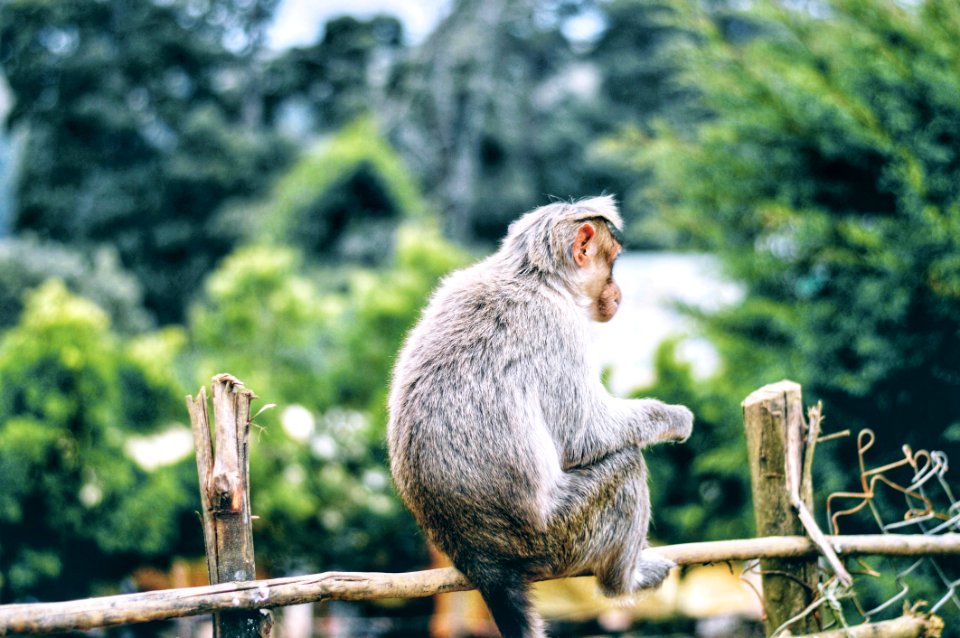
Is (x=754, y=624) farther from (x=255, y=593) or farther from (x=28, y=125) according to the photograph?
(x=28, y=125)

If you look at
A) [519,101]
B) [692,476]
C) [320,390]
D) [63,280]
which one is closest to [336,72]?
[519,101]

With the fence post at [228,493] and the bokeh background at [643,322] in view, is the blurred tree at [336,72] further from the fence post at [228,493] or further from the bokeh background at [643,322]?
the fence post at [228,493]

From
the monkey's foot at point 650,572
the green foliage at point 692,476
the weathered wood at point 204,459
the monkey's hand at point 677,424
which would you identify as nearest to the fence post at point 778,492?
the monkey's hand at point 677,424

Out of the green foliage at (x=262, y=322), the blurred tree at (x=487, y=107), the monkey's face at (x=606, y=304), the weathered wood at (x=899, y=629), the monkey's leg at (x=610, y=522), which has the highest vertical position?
the blurred tree at (x=487, y=107)

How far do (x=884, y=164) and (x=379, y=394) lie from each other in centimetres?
444

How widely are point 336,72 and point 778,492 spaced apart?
772 inches

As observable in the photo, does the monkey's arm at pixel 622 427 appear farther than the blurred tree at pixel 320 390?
No

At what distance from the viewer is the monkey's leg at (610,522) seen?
2.62 m

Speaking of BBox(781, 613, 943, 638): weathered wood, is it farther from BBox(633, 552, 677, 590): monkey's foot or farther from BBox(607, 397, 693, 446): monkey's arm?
BBox(607, 397, 693, 446): monkey's arm

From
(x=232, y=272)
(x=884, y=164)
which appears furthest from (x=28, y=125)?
(x=884, y=164)

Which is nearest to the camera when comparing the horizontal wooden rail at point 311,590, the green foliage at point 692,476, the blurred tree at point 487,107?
the horizontal wooden rail at point 311,590

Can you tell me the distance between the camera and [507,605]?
8.13 ft

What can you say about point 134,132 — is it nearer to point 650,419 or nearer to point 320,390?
point 320,390

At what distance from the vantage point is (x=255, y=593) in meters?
2.09
